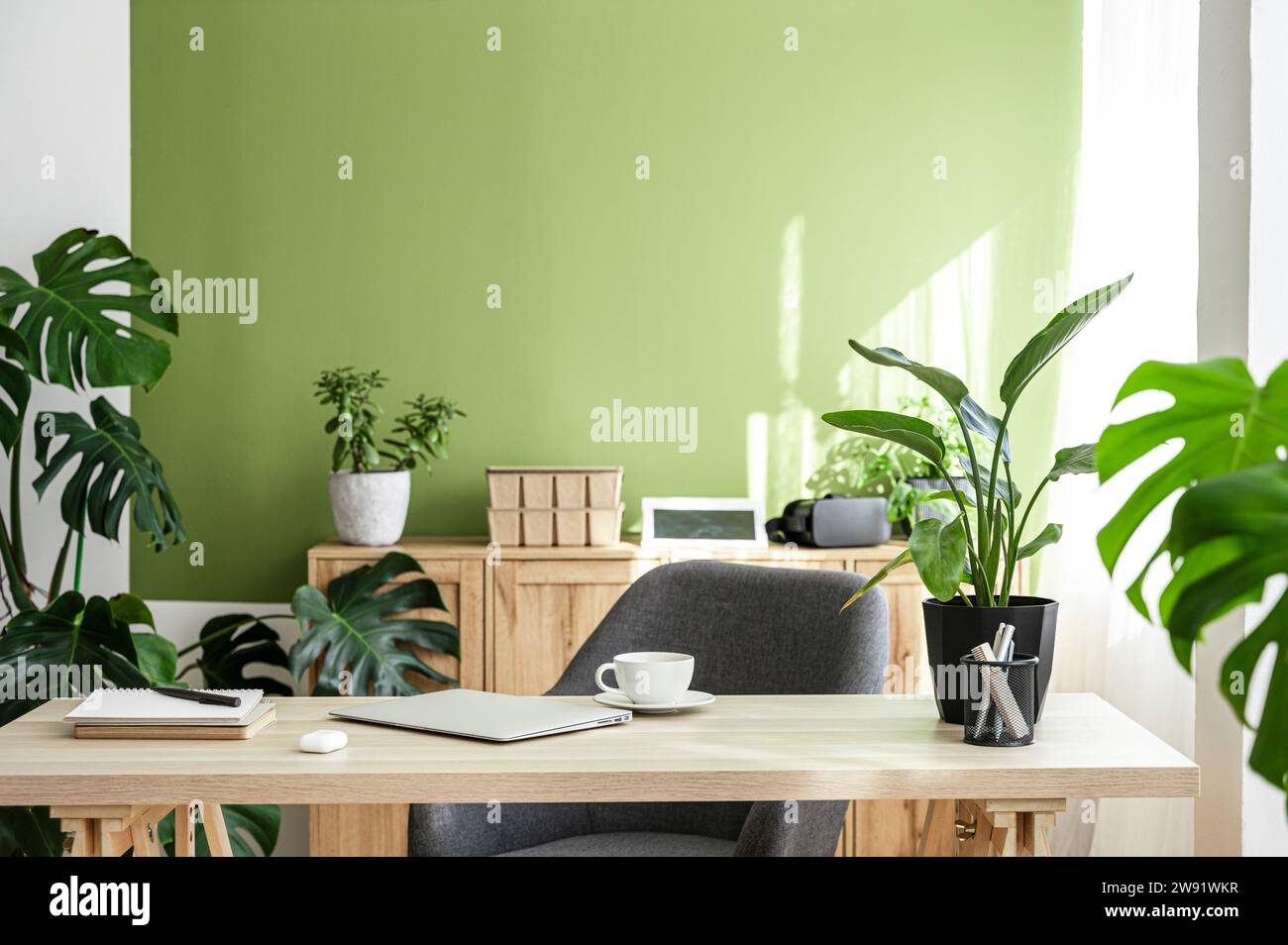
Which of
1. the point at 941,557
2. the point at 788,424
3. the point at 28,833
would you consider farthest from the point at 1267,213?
the point at 28,833

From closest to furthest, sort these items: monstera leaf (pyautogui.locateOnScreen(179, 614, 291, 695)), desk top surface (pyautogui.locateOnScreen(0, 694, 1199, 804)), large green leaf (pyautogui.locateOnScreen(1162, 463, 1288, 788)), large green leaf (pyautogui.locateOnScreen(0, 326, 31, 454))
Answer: large green leaf (pyautogui.locateOnScreen(1162, 463, 1288, 788)) < desk top surface (pyautogui.locateOnScreen(0, 694, 1199, 804)) < large green leaf (pyautogui.locateOnScreen(0, 326, 31, 454)) < monstera leaf (pyautogui.locateOnScreen(179, 614, 291, 695))

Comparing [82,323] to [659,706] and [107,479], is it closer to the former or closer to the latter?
[107,479]

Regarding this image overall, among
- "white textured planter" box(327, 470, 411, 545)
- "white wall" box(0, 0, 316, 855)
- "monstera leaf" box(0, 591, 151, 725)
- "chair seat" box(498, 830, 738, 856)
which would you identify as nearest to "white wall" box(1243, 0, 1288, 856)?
"chair seat" box(498, 830, 738, 856)

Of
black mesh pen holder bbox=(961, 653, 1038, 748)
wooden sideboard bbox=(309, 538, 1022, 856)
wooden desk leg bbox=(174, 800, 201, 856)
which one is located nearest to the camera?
black mesh pen holder bbox=(961, 653, 1038, 748)

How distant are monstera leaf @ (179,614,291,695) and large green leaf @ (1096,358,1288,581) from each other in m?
2.53

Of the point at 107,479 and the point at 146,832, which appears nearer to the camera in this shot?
the point at 146,832

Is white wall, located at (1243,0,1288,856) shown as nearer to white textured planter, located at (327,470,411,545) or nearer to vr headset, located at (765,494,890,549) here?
vr headset, located at (765,494,890,549)

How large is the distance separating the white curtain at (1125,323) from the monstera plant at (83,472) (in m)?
2.01

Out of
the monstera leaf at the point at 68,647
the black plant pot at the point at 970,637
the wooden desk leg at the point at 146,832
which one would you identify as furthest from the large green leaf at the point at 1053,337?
the monstera leaf at the point at 68,647

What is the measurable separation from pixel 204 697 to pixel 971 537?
43.1 inches

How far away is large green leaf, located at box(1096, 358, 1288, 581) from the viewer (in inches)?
35.7

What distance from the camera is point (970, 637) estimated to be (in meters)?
1.60

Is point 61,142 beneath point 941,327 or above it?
above

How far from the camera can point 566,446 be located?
11.1 feet
